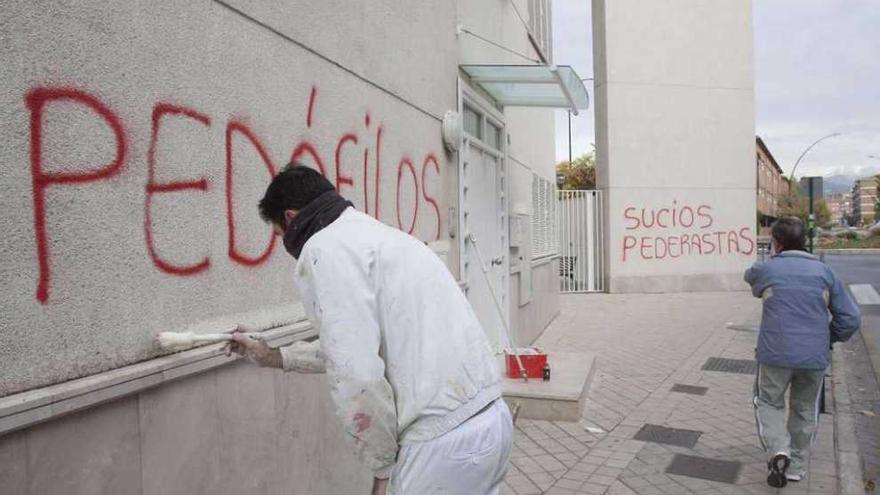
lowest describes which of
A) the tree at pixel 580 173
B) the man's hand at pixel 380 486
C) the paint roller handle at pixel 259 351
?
the man's hand at pixel 380 486

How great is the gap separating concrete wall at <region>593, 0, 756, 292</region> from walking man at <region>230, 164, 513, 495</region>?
1481 cm

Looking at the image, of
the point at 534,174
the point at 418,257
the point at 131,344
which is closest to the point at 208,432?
the point at 131,344

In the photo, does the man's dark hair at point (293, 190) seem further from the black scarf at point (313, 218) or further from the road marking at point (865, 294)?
the road marking at point (865, 294)

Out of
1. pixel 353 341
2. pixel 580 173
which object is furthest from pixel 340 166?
pixel 580 173

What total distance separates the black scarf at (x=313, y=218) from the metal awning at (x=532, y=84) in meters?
4.45

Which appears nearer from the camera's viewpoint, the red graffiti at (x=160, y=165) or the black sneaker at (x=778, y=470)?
the red graffiti at (x=160, y=165)

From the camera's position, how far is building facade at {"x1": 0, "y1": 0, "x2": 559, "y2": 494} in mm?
1868

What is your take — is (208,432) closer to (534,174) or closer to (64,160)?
(64,160)

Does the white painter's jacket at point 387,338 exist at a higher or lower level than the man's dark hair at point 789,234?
lower

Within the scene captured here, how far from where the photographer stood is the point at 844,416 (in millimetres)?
6070

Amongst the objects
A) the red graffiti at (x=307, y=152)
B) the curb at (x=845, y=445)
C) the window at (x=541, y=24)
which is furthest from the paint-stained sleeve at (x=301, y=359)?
the window at (x=541, y=24)

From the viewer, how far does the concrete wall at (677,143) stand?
53.7 ft

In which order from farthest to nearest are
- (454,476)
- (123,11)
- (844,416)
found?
(844,416), (123,11), (454,476)

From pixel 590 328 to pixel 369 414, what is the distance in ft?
31.2
